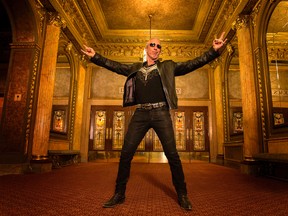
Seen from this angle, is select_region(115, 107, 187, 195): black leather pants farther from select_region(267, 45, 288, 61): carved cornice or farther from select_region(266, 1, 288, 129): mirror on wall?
select_region(267, 45, 288, 61): carved cornice

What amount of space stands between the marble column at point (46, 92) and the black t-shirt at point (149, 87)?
3.58 meters

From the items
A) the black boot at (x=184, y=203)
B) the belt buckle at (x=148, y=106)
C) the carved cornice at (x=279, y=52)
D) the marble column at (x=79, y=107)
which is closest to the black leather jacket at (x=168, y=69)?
the belt buckle at (x=148, y=106)

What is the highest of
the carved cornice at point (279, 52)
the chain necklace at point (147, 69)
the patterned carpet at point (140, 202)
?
the carved cornice at point (279, 52)

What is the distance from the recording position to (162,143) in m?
1.92

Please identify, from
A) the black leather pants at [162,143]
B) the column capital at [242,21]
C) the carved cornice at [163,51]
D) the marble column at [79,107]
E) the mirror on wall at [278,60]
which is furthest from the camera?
the carved cornice at [163,51]

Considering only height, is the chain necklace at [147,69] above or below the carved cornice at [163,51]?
below

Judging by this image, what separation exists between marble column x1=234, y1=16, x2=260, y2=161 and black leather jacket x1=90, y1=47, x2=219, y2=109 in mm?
3307

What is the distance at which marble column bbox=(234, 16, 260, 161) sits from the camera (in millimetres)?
4527

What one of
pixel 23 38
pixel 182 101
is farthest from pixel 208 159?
pixel 23 38

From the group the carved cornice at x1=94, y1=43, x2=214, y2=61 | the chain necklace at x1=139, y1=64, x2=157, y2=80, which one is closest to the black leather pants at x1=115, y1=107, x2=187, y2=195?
the chain necklace at x1=139, y1=64, x2=157, y2=80

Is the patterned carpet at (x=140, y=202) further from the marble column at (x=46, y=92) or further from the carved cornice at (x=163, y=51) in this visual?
the carved cornice at (x=163, y=51)

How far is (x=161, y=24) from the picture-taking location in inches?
300

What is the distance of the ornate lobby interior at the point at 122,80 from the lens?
4.45 meters

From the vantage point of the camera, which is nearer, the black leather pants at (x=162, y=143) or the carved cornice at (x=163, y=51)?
the black leather pants at (x=162, y=143)
